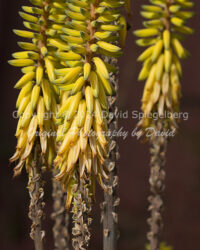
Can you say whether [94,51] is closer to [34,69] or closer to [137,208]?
[34,69]

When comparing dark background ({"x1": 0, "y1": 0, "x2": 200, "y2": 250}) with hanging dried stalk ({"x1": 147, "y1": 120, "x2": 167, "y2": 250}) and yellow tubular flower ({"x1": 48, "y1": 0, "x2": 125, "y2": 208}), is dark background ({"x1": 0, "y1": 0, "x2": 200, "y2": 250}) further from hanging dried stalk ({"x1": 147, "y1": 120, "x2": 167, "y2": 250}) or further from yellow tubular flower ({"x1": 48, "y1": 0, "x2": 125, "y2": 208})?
yellow tubular flower ({"x1": 48, "y1": 0, "x2": 125, "y2": 208})

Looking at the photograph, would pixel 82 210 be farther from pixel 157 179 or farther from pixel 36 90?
pixel 157 179

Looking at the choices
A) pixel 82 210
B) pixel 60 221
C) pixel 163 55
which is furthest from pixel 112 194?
pixel 163 55

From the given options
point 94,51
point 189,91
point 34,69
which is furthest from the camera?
point 189,91

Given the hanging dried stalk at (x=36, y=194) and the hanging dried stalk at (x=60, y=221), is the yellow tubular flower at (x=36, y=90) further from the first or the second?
the hanging dried stalk at (x=60, y=221)

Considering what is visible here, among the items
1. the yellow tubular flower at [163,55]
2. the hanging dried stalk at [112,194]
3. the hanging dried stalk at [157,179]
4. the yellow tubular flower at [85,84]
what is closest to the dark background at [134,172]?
the hanging dried stalk at [157,179]

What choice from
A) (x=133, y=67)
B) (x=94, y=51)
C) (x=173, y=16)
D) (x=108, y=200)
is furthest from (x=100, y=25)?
(x=133, y=67)
